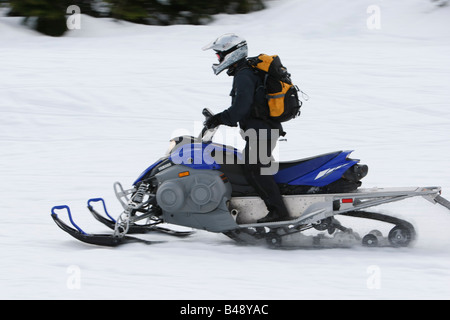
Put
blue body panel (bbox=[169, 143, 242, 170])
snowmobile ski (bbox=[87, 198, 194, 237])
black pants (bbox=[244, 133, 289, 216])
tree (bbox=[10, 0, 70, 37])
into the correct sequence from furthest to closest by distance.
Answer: tree (bbox=[10, 0, 70, 37]) → snowmobile ski (bbox=[87, 198, 194, 237]) → blue body panel (bbox=[169, 143, 242, 170]) → black pants (bbox=[244, 133, 289, 216])

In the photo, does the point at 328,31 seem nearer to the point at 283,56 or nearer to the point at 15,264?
the point at 283,56

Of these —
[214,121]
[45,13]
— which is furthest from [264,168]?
[45,13]

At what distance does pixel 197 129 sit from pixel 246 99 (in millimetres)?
5562

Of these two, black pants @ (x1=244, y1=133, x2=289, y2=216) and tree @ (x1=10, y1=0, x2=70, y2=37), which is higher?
tree @ (x1=10, y1=0, x2=70, y2=37)

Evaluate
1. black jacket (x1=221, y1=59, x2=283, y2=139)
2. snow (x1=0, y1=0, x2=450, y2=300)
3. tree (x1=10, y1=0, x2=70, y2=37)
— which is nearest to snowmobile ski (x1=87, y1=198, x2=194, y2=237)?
snow (x1=0, y1=0, x2=450, y2=300)

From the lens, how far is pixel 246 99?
5.64 meters

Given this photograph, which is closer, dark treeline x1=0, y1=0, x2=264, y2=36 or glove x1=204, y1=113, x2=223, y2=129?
glove x1=204, y1=113, x2=223, y2=129

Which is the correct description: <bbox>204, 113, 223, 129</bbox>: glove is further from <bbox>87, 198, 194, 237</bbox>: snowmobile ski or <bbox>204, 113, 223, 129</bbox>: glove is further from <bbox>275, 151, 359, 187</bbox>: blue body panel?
<bbox>87, 198, 194, 237</bbox>: snowmobile ski

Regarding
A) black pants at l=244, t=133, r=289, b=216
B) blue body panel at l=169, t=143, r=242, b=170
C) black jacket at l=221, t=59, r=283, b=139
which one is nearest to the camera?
black jacket at l=221, t=59, r=283, b=139

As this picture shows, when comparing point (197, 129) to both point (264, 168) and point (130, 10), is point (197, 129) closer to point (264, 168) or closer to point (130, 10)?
point (264, 168)

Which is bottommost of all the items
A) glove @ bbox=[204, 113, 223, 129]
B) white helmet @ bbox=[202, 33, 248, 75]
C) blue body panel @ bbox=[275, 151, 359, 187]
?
blue body panel @ bbox=[275, 151, 359, 187]

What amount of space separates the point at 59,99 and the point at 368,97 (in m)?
5.15

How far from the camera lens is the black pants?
575 centimetres

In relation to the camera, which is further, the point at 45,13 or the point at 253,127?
the point at 45,13
